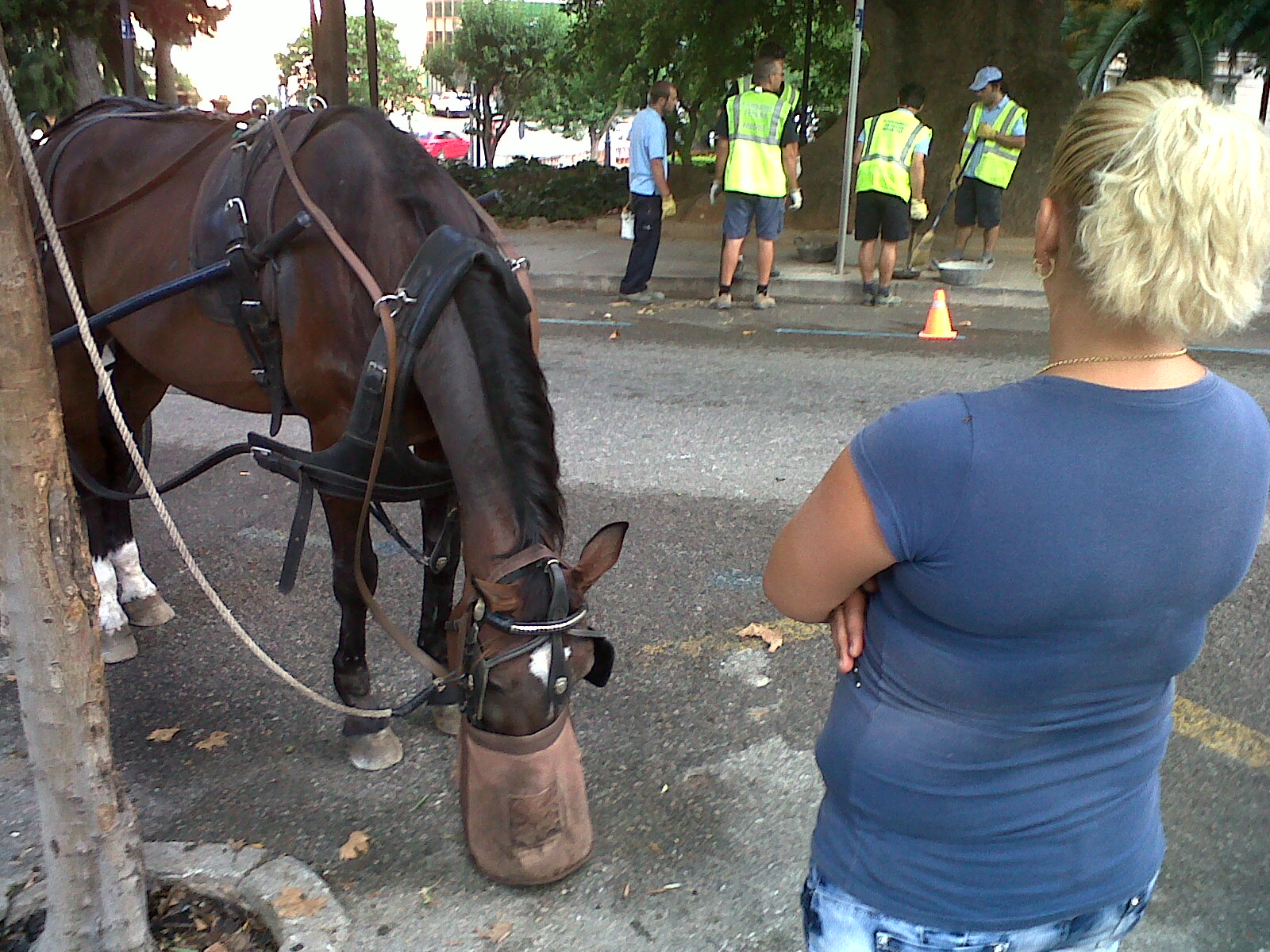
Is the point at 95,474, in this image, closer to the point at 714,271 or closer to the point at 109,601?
the point at 109,601

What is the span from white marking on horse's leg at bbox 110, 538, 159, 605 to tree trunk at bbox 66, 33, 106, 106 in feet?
69.9

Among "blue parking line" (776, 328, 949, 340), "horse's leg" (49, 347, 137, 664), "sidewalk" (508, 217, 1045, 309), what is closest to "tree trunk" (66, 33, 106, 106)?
"sidewalk" (508, 217, 1045, 309)

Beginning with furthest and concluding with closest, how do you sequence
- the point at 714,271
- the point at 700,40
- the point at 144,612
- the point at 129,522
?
the point at 700,40 → the point at 714,271 → the point at 129,522 → the point at 144,612

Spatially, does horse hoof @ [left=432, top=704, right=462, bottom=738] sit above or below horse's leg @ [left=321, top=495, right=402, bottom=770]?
below

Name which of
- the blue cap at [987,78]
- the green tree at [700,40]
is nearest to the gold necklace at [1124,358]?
the blue cap at [987,78]

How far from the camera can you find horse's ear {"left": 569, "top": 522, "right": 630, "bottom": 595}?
2387 mm

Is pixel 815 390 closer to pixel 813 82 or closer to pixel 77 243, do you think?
pixel 77 243

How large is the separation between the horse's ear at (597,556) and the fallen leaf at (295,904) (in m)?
1.14

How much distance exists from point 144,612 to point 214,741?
1.02 meters

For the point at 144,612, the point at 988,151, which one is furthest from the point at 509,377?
the point at 988,151

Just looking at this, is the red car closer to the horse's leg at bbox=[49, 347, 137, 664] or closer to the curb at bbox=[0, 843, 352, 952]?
the horse's leg at bbox=[49, 347, 137, 664]

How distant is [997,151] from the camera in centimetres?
1203

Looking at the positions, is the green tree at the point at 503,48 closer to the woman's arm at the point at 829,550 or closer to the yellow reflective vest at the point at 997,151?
the yellow reflective vest at the point at 997,151

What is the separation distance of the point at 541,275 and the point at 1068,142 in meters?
11.7
